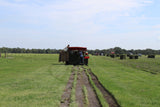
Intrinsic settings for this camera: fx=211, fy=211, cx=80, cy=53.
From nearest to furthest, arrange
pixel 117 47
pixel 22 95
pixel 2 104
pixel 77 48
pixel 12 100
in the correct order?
pixel 2 104 → pixel 12 100 → pixel 22 95 → pixel 77 48 → pixel 117 47

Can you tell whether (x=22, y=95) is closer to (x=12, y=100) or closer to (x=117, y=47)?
(x=12, y=100)

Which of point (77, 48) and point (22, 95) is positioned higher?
point (77, 48)

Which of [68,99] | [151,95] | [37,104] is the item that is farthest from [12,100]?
[151,95]

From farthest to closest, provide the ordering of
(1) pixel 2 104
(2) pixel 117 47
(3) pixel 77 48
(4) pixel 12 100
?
(2) pixel 117 47 → (3) pixel 77 48 → (4) pixel 12 100 → (1) pixel 2 104

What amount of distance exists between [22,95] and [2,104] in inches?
57.6

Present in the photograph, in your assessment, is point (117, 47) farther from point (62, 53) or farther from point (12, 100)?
point (12, 100)

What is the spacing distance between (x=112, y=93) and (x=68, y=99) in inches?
83.1

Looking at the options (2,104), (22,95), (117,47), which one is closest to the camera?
(2,104)

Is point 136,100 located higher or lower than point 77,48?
lower

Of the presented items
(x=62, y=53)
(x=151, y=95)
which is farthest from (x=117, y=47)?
(x=151, y=95)

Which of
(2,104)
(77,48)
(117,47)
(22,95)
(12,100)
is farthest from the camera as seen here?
(117,47)

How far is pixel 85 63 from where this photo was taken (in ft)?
94.0

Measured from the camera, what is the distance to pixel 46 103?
23.4 feet

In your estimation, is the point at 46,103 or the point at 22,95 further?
the point at 22,95
